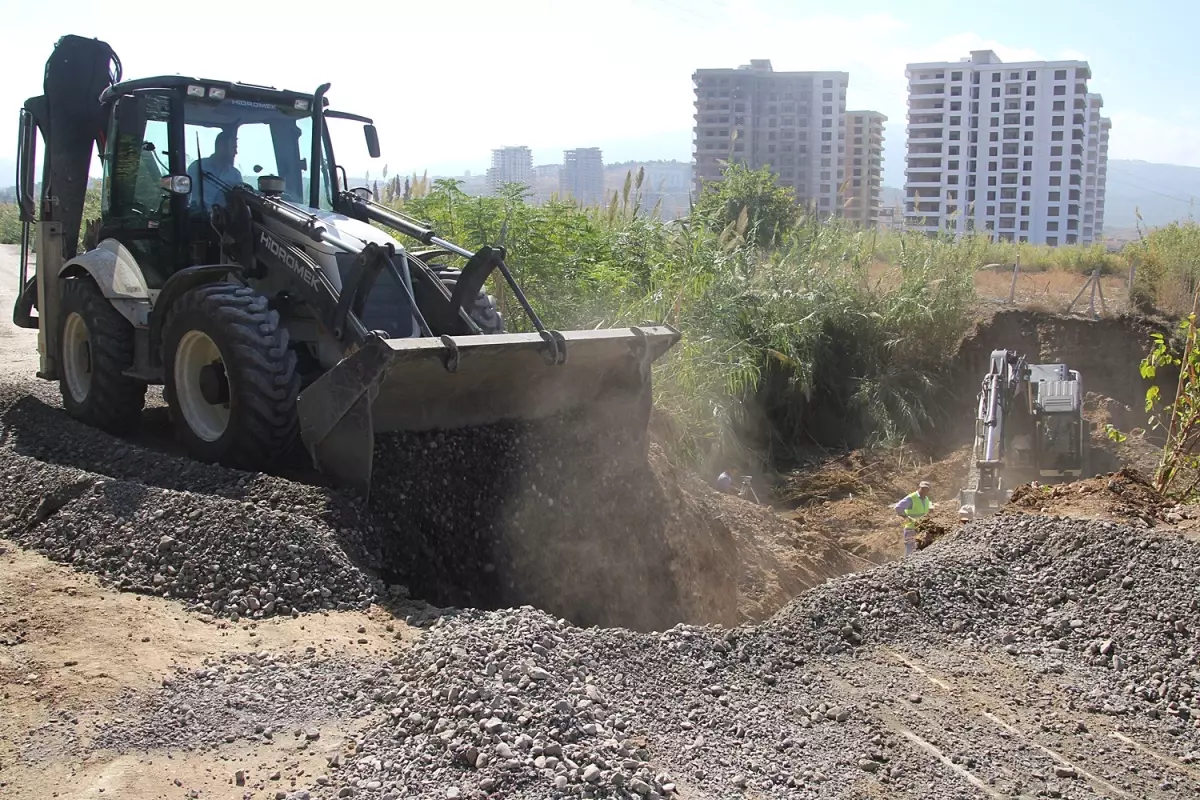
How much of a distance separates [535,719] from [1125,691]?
2516mm

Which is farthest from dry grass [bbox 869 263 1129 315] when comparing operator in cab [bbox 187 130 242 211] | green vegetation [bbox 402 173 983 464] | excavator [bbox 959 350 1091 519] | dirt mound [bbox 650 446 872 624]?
operator in cab [bbox 187 130 242 211]

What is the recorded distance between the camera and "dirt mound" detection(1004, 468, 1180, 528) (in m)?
6.30

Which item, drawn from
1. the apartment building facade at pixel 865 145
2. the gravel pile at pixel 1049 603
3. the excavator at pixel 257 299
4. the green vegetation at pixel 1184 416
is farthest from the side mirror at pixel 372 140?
the apartment building facade at pixel 865 145

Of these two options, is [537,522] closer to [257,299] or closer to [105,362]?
[257,299]

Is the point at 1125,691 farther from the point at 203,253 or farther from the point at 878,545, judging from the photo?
the point at 203,253

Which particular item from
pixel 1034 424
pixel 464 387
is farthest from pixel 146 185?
pixel 1034 424

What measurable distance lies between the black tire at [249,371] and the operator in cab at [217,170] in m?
1.25

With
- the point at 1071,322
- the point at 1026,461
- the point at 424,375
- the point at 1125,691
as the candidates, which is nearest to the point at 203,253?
the point at 424,375

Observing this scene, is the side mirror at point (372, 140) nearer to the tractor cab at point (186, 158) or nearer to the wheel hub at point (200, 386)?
the tractor cab at point (186, 158)

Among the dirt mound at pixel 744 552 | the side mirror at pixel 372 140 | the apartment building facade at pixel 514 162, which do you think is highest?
the apartment building facade at pixel 514 162

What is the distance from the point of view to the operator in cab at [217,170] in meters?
7.70

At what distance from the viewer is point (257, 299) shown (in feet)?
21.7

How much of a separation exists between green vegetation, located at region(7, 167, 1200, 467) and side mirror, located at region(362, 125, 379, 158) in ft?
7.50

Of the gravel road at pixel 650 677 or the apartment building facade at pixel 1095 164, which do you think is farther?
the apartment building facade at pixel 1095 164
